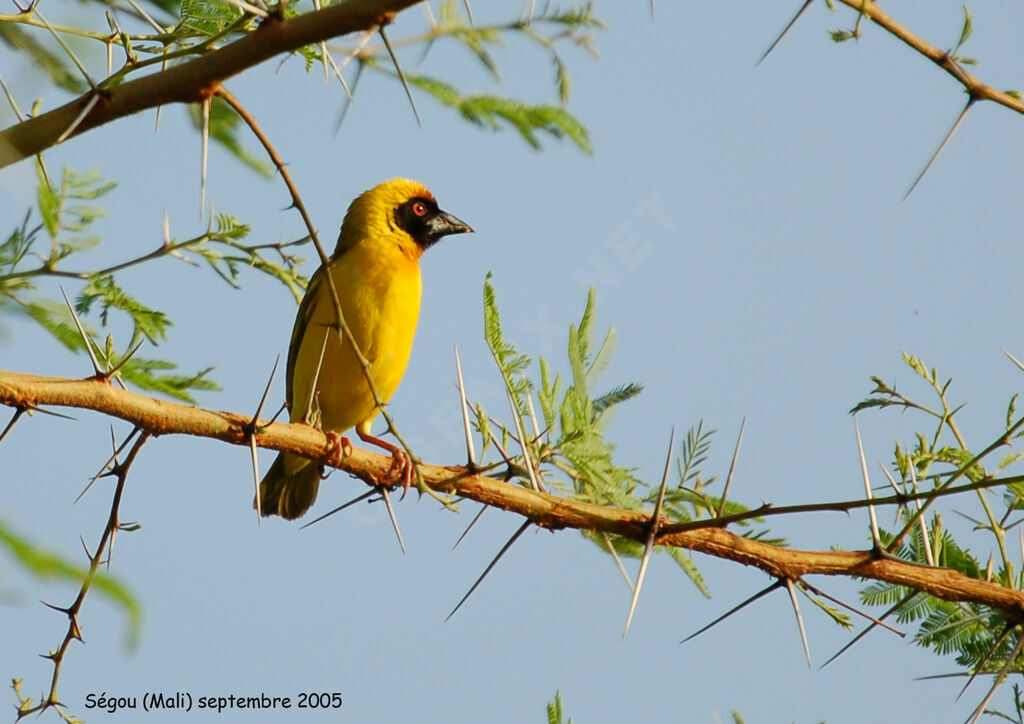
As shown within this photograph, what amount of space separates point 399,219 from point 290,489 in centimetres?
172

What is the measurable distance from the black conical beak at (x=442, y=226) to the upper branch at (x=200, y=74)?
422cm

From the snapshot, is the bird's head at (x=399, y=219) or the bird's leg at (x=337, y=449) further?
the bird's head at (x=399, y=219)

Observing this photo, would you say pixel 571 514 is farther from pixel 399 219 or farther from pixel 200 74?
pixel 399 219

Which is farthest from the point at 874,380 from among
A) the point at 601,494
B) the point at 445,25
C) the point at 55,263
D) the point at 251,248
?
the point at 55,263

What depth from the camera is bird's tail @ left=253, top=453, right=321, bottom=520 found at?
5.80m

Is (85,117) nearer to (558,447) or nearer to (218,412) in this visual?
(218,412)

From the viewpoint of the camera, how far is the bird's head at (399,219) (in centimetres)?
617

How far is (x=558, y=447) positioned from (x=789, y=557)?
0.66 meters

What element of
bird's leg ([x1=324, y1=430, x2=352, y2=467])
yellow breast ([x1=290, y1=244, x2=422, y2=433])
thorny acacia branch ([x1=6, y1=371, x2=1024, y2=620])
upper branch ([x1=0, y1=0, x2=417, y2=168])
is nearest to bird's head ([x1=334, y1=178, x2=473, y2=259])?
yellow breast ([x1=290, y1=244, x2=422, y2=433])

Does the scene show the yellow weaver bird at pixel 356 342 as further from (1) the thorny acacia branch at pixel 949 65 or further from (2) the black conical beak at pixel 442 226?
(1) the thorny acacia branch at pixel 949 65

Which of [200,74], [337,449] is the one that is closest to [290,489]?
[337,449]

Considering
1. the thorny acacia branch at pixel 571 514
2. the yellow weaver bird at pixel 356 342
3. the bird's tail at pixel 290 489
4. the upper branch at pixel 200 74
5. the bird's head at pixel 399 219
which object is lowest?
the thorny acacia branch at pixel 571 514

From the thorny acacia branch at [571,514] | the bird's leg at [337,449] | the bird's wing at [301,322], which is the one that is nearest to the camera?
the thorny acacia branch at [571,514]

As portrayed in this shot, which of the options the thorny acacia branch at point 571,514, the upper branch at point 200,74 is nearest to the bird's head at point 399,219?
the thorny acacia branch at point 571,514
